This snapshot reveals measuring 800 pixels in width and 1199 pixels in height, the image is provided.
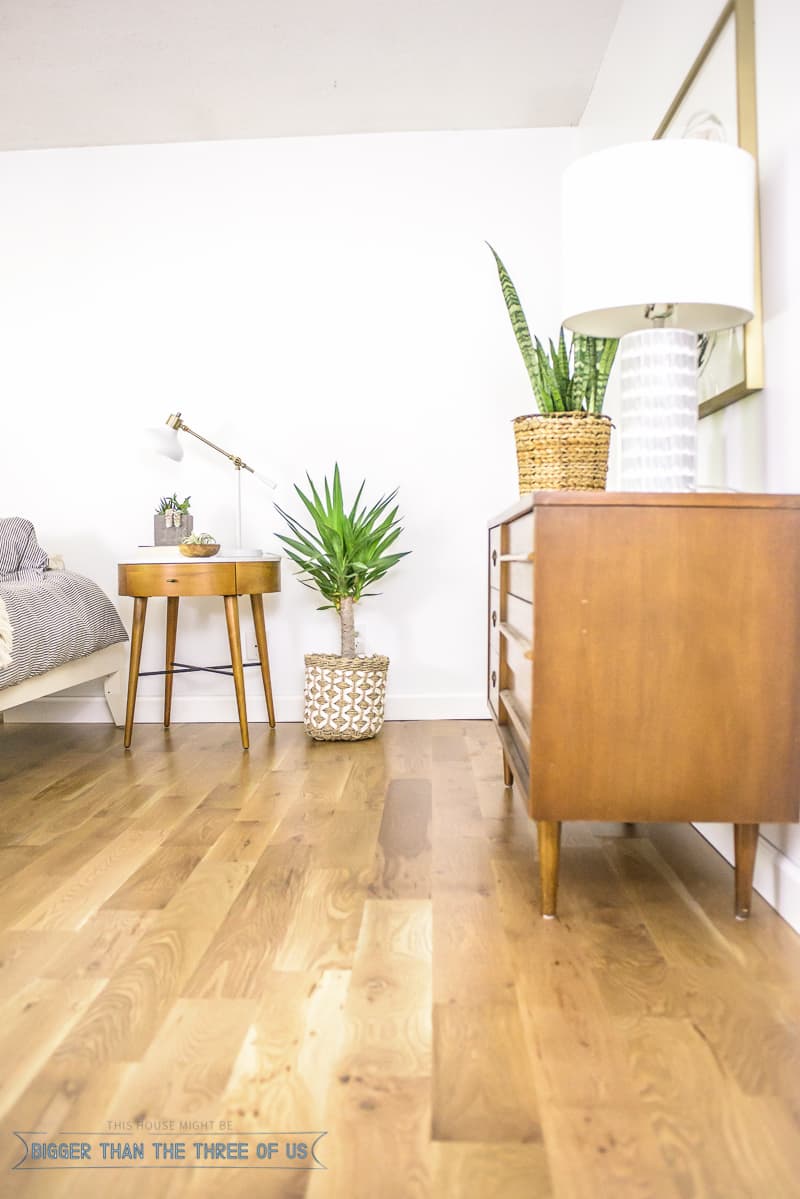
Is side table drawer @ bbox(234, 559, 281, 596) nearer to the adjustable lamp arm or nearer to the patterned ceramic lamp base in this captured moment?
the adjustable lamp arm

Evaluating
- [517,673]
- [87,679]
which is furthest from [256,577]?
[517,673]

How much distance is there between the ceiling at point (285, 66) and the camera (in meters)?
2.80

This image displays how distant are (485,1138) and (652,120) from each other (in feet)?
8.36

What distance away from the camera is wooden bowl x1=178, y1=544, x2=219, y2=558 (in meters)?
3.11

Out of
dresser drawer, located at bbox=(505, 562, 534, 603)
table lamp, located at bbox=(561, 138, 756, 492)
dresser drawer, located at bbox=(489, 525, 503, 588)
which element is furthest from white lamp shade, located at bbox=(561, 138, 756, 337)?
dresser drawer, located at bbox=(489, 525, 503, 588)

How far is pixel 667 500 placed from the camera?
1.46 meters

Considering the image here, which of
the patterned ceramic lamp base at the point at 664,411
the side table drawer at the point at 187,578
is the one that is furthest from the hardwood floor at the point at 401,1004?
the side table drawer at the point at 187,578

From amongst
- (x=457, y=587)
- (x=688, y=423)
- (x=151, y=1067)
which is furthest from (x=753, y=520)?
(x=457, y=587)

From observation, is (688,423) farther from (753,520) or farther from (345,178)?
(345,178)

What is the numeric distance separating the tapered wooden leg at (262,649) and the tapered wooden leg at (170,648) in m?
0.33

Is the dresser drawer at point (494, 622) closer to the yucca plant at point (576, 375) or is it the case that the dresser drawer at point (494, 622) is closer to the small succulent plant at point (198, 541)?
the yucca plant at point (576, 375)

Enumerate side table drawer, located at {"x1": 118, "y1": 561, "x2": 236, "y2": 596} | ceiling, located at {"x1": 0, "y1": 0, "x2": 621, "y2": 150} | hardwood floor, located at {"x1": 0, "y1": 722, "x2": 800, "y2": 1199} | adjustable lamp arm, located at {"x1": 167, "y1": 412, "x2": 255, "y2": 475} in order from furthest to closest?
adjustable lamp arm, located at {"x1": 167, "y1": 412, "x2": 255, "y2": 475}, side table drawer, located at {"x1": 118, "y1": 561, "x2": 236, "y2": 596}, ceiling, located at {"x1": 0, "y1": 0, "x2": 621, "y2": 150}, hardwood floor, located at {"x1": 0, "y1": 722, "x2": 800, "y2": 1199}

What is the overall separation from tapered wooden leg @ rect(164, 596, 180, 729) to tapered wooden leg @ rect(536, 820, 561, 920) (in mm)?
2176

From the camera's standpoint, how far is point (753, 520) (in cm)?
145
